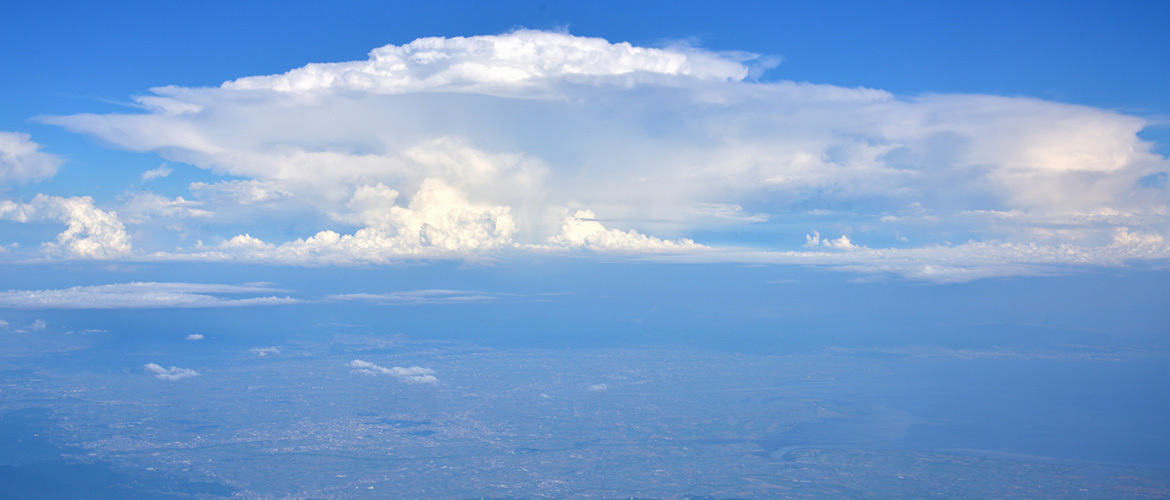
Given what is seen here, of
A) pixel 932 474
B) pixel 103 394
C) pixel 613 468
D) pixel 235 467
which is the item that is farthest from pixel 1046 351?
pixel 103 394

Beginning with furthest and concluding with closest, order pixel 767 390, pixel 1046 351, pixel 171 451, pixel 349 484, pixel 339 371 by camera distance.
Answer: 1. pixel 1046 351
2. pixel 339 371
3. pixel 767 390
4. pixel 171 451
5. pixel 349 484

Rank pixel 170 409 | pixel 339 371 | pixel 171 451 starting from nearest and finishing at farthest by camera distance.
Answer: pixel 171 451, pixel 170 409, pixel 339 371

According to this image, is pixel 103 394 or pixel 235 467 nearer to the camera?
pixel 235 467

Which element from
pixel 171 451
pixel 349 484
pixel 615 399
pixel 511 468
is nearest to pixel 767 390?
pixel 615 399

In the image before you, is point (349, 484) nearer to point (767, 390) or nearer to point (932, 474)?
point (932, 474)

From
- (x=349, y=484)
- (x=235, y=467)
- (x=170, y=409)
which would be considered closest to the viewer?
(x=349, y=484)

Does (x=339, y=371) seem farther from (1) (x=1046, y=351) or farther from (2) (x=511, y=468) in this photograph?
(1) (x=1046, y=351)

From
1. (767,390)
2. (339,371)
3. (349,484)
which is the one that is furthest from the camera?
(339,371)

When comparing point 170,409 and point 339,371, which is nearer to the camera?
point 170,409

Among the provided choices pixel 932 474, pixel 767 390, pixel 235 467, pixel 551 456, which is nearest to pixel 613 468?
pixel 551 456
